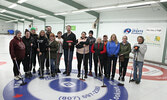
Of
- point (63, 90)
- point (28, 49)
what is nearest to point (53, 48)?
point (28, 49)

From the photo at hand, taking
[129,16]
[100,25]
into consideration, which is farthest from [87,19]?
[129,16]

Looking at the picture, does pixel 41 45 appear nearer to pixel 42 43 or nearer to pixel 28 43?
pixel 42 43

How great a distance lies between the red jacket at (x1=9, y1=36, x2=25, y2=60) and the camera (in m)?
3.47

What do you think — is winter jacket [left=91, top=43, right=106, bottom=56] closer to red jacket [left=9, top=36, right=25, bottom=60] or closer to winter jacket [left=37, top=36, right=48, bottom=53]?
winter jacket [left=37, top=36, right=48, bottom=53]

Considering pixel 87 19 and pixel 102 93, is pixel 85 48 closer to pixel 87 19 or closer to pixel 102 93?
pixel 102 93

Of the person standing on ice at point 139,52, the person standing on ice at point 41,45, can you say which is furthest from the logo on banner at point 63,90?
the person standing on ice at point 139,52

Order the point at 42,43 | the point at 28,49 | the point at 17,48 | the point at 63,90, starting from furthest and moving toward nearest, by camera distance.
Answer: the point at 42,43 < the point at 28,49 < the point at 17,48 < the point at 63,90

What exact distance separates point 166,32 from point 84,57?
5.84 meters

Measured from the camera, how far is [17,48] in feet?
11.8

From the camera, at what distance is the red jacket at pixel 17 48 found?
3467mm

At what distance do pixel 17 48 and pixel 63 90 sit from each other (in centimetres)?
182

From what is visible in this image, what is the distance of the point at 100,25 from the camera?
11.2m

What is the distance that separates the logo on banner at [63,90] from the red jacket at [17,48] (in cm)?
81

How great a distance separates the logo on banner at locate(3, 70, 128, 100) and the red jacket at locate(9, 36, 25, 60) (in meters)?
0.81
